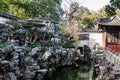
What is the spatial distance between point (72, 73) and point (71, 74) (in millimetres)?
511

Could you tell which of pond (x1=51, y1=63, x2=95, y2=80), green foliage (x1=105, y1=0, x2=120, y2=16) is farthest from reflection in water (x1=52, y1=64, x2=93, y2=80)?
green foliage (x1=105, y1=0, x2=120, y2=16)

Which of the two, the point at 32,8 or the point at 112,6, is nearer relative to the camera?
the point at 112,6

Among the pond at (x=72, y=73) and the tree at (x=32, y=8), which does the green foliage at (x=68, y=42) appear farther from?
the tree at (x=32, y=8)

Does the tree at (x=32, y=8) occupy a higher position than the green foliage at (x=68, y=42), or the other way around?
the tree at (x=32, y=8)

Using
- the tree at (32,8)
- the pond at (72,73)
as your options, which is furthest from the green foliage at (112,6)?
the tree at (32,8)

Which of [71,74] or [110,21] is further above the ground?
[110,21]

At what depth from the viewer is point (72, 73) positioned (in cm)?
2348

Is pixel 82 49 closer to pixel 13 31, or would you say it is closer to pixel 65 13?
pixel 13 31

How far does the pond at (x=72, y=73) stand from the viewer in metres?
21.0

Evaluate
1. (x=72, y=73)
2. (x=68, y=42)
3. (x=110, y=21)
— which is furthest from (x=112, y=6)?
(x=72, y=73)

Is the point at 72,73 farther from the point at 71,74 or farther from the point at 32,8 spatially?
the point at 32,8

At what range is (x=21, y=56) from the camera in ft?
56.7

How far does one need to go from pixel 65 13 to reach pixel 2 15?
77.5ft

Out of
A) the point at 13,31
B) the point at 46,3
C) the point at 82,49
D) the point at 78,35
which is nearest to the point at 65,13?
the point at 46,3
